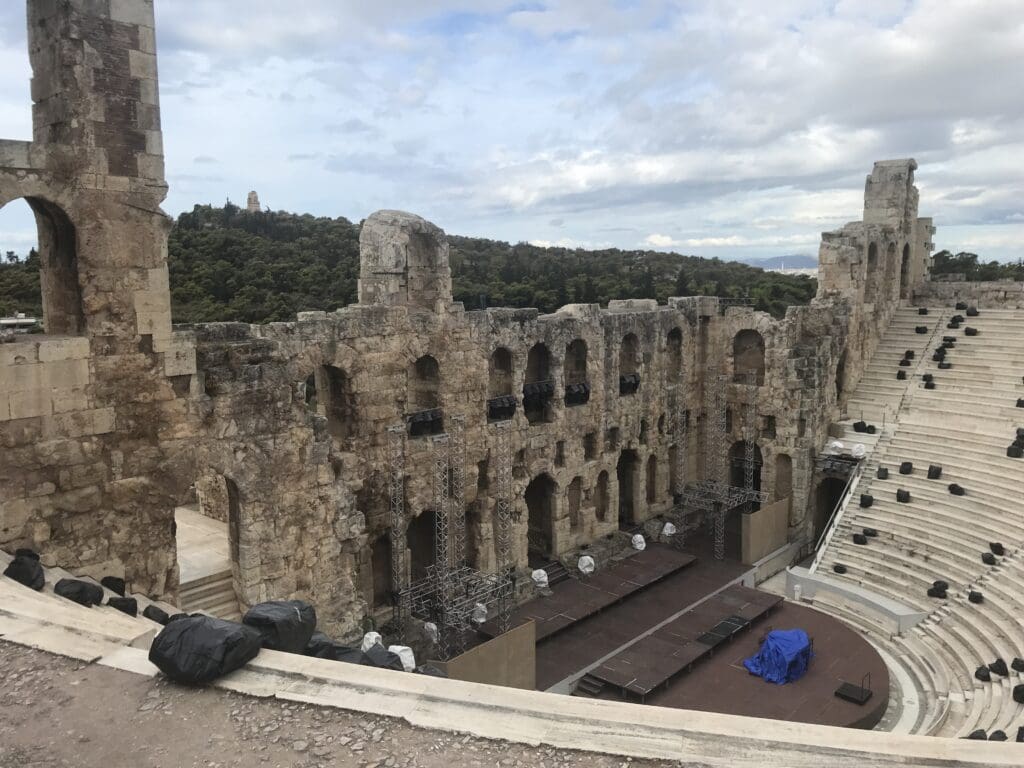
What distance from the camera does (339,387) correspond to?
20953mm

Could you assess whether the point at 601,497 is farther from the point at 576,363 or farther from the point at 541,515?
the point at 576,363

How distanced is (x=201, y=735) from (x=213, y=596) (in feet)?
32.6

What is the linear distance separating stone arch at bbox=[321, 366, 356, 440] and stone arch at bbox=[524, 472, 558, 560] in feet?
25.0

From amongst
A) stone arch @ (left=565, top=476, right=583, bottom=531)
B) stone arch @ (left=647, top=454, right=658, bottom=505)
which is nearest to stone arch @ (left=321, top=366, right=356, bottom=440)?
stone arch @ (left=565, top=476, right=583, bottom=531)

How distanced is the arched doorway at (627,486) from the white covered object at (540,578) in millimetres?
6053

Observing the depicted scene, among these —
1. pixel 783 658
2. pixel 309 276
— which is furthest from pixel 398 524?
pixel 309 276

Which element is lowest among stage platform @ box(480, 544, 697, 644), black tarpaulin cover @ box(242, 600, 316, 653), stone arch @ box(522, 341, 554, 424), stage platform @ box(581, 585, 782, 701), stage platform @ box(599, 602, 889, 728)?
stage platform @ box(599, 602, 889, 728)

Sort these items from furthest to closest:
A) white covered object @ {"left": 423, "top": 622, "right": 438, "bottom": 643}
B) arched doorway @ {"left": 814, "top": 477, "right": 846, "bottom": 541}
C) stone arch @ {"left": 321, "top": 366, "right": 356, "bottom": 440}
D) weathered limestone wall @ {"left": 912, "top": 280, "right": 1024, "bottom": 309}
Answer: weathered limestone wall @ {"left": 912, "top": 280, "right": 1024, "bottom": 309} < arched doorway @ {"left": 814, "top": 477, "right": 846, "bottom": 541} < white covered object @ {"left": 423, "top": 622, "right": 438, "bottom": 643} < stone arch @ {"left": 321, "top": 366, "right": 356, "bottom": 440}

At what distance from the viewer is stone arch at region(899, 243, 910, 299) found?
3697 centimetres

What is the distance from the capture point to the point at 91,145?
12.3 m

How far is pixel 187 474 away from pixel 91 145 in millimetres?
5332

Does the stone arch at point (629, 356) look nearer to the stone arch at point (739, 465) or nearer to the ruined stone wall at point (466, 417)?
the ruined stone wall at point (466, 417)

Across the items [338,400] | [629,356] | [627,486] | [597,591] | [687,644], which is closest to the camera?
[338,400]

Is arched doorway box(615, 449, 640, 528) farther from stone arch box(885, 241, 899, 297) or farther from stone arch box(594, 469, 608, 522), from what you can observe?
stone arch box(885, 241, 899, 297)
